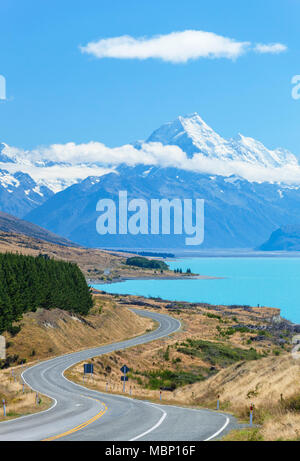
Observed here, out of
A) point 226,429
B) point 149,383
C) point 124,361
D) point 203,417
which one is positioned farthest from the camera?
point 124,361

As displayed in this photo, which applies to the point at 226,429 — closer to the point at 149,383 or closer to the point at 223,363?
the point at 149,383

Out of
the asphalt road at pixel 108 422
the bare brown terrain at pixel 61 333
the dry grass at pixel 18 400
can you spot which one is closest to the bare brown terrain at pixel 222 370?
the asphalt road at pixel 108 422

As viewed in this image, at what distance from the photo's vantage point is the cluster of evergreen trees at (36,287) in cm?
8075

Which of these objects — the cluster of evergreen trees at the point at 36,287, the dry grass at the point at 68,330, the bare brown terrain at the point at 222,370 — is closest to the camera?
the bare brown terrain at the point at 222,370

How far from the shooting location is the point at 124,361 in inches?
2901

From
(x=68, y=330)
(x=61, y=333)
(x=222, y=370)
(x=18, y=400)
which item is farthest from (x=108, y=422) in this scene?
(x=68, y=330)

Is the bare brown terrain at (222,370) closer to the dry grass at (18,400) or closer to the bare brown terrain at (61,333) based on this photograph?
the dry grass at (18,400)

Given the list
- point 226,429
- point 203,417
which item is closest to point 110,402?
point 203,417

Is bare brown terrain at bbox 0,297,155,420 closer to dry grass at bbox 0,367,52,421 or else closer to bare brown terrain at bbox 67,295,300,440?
dry grass at bbox 0,367,52,421

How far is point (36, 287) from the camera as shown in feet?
295

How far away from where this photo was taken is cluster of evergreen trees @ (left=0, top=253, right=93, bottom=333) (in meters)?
80.8

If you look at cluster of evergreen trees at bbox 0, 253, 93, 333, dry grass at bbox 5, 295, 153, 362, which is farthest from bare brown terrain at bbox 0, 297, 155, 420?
cluster of evergreen trees at bbox 0, 253, 93, 333

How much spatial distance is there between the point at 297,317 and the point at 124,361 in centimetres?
9948
